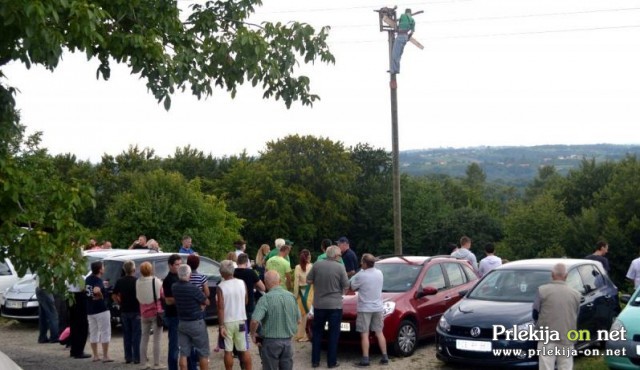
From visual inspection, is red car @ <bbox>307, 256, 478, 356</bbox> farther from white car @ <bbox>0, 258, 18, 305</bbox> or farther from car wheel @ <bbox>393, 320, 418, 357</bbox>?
white car @ <bbox>0, 258, 18, 305</bbox>

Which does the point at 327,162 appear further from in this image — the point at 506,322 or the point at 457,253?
the point at 506,322

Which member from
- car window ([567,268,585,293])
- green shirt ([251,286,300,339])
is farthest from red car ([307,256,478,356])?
green shirt ([251,286,300,339])

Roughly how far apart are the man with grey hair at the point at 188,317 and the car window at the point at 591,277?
597cm

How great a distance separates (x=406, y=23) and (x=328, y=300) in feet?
47.5

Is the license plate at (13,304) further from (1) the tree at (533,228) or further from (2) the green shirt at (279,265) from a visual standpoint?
(1) the tree at (533,228)

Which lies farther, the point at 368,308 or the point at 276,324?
the point at 368,308

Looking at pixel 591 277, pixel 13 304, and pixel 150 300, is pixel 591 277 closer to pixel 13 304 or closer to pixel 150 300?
pixel 150 300

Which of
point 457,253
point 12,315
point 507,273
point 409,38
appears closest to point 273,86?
point 507,273

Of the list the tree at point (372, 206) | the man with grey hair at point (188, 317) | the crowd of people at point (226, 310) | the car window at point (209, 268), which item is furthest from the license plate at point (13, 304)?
the tree at point (372, 206)

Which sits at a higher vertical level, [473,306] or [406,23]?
[406,23]

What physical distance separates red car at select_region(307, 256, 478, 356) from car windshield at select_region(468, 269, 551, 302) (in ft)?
3.37

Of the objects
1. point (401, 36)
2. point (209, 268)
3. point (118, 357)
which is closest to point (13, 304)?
point (209, 268)

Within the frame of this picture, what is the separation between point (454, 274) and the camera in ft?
48.2

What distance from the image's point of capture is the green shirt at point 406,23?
24734 mm
